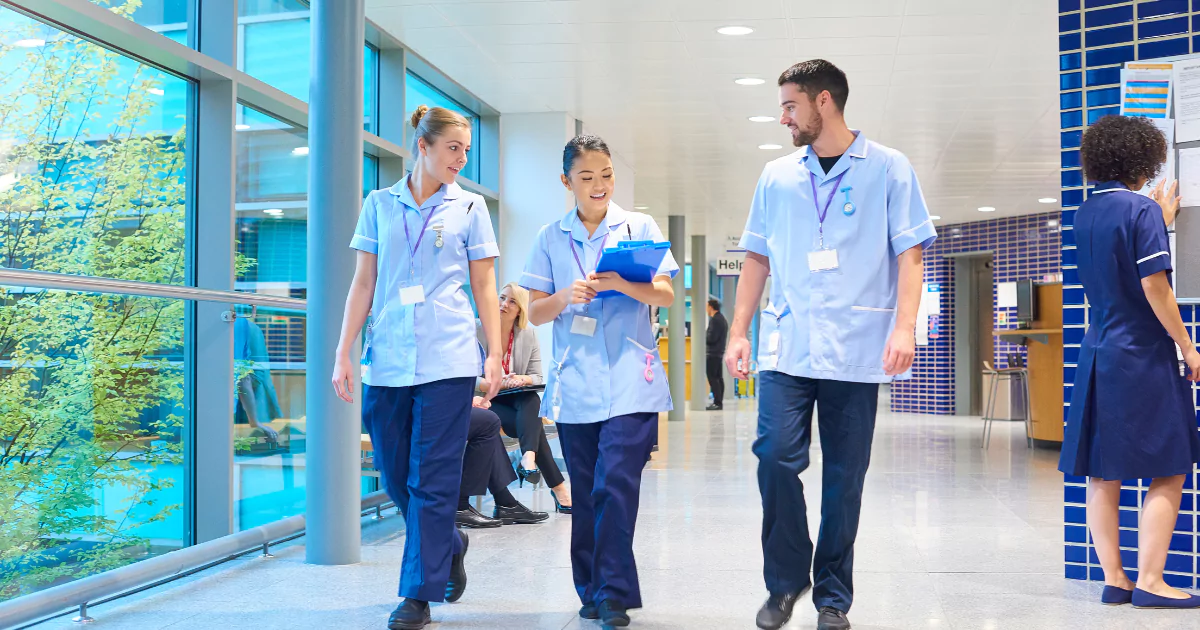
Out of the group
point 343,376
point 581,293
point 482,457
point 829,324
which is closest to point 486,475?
point 482,457

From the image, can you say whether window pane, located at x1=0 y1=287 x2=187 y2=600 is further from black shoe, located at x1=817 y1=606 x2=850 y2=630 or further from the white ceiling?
the white ceiling

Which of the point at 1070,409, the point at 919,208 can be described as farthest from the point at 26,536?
the point at 1070,409

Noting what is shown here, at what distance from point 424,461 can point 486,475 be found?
6.83 ft

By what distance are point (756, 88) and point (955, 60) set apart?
5.12 ft

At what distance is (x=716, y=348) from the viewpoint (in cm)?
1889

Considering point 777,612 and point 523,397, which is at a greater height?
point 523,397

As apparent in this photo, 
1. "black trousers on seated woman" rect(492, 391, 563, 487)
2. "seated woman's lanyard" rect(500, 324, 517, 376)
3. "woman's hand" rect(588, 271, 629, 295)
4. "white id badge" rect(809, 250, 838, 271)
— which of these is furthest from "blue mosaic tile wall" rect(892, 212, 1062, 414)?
"woman's hand" rect(588, 271, 629, 295)

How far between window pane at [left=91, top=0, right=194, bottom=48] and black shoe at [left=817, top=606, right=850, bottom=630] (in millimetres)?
3234

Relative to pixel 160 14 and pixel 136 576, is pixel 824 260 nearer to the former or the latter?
pixel 136 576

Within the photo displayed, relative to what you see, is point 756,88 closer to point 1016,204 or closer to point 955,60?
point 955,60

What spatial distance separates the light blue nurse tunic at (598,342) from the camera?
3.17 m

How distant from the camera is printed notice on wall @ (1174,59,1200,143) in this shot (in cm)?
381

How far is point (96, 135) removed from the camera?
4.01m

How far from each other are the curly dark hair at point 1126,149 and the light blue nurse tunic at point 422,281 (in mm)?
2057
